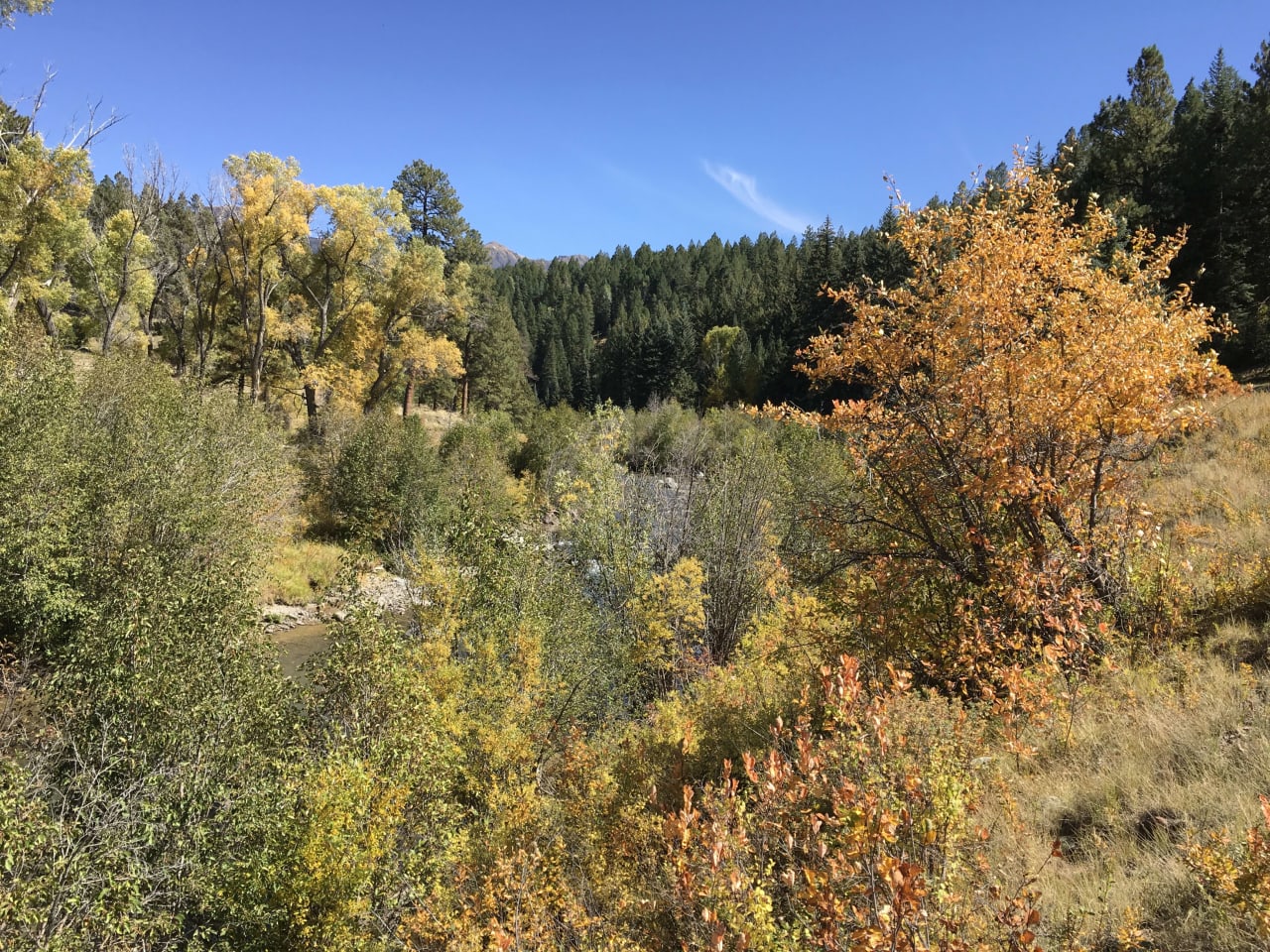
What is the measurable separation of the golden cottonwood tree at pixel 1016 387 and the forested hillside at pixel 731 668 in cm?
5

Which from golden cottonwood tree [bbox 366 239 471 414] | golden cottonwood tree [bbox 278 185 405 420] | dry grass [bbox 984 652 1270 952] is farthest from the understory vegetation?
golden cottonwood tree [bbox 366 239 471 414]

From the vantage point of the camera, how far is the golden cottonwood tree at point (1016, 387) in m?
6.11

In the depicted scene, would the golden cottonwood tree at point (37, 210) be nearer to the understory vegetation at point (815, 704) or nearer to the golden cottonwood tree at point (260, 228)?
the golden cottonwood tree at point (260, 228)

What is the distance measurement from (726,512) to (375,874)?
48.6ft

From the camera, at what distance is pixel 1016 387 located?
6.44m

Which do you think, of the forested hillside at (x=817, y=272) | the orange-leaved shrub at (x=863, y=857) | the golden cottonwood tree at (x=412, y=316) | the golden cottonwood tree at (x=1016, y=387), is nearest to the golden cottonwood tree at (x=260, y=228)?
the golden cottonwood tree at (x=412, y=316)

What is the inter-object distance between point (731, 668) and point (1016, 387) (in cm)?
895

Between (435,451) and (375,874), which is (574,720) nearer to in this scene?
(375,874)

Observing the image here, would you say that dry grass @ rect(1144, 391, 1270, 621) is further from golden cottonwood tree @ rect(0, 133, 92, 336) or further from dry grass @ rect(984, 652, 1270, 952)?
golden cottonwood tree @ rect(0, 133, 92, 336)

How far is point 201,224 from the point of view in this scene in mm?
27359

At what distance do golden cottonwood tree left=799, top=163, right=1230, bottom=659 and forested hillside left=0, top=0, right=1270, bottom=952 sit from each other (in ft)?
0.18

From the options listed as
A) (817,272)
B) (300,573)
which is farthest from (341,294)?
(817,272)

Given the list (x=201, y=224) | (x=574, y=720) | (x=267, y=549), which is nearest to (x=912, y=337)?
(x=574, y=720)

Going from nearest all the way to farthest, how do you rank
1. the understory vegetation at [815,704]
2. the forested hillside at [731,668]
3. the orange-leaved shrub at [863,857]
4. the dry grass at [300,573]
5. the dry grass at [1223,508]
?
the orange-leaved shrub at [863,857] → the understory vegetation at [815,704] → the forested hillside at [731,668] → the dry grass at [1223,508] → the dry grass at [300,573]
